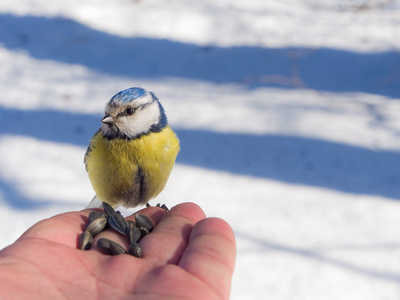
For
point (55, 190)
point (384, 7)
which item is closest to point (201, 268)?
point (55, 190)

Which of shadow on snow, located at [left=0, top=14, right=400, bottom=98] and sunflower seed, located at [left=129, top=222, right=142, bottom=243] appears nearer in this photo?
sunflower seed, located at [left=129, top=222, right=142, bottom=243]

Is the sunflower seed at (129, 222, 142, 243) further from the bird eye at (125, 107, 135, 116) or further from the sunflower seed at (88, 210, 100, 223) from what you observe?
the bird eye at (125, 107, 135, 116)

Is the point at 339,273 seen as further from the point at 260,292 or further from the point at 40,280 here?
the point at 40,280

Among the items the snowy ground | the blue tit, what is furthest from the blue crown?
the snowy ground

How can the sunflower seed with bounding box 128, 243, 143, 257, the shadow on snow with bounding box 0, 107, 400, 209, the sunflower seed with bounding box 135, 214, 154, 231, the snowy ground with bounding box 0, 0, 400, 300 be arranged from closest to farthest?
the sunflower seed with bounding box 128, 243, 143, 257 < the sunflower seed with bounding box 135, 214, 154, 231 < the snowy ground with bounding box 0, 0, 400, 300 < the shadow on snow with bounding box 0, 107, 400, 209

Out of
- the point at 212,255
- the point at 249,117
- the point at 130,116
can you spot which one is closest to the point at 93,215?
the point at 130,116

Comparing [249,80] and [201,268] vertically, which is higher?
[249,80]

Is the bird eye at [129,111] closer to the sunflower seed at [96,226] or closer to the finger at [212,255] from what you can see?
the sunflower seed at [96,226]
